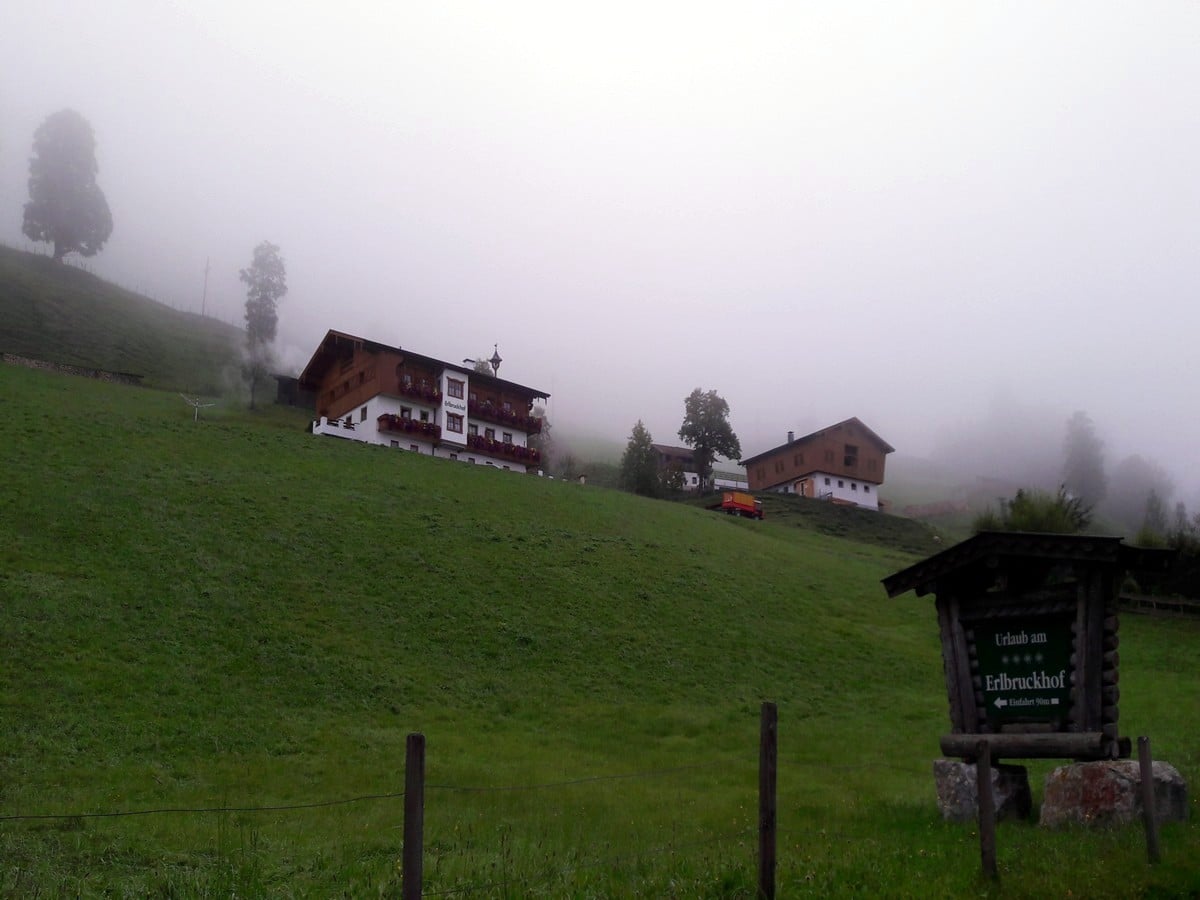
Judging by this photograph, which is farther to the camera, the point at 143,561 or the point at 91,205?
the point at 91,205

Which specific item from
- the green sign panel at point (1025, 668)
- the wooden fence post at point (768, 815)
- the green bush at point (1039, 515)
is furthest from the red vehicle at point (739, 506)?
the wooden fence post at point (768, 815)

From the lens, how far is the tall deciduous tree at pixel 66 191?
15412cm

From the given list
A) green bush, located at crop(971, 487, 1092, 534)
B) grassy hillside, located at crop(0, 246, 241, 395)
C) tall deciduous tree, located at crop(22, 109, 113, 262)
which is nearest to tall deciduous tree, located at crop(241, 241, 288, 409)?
grassy hillside, located at crop(0, 246, 241, 395)

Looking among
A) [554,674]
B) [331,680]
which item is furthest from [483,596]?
[331,680]

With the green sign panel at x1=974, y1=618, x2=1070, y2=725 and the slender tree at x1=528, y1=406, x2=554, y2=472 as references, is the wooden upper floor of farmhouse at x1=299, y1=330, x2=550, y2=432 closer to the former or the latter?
the slender tree at x1=528, y1=406, x2=554, y2=472

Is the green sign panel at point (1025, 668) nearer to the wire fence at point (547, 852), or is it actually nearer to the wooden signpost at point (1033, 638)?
the wooden signpost at point (1033, 638)

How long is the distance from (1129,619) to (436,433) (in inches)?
1902

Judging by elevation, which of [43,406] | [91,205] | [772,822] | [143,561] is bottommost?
[772,822]

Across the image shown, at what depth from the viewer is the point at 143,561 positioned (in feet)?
113

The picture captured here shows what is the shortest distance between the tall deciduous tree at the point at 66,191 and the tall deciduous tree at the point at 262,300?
42170 mm

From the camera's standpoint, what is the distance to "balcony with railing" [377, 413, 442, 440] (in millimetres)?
75750

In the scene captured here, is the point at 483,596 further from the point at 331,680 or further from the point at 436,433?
the point at 436,433

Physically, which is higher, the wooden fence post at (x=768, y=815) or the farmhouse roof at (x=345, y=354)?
the farmhouse roof at (x=345, y=354)

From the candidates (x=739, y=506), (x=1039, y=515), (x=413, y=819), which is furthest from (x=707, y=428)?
(x=413, y=819)
